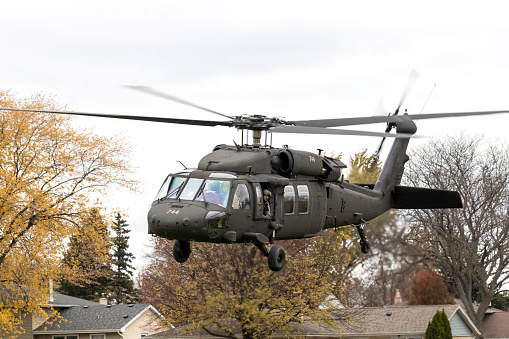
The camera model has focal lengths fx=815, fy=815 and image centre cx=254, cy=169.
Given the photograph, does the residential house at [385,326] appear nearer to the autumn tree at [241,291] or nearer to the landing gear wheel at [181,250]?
the autumn tree at [241,291]

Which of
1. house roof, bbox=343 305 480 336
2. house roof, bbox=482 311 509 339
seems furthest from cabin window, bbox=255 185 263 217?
house roof, bbox=482 311 509 339

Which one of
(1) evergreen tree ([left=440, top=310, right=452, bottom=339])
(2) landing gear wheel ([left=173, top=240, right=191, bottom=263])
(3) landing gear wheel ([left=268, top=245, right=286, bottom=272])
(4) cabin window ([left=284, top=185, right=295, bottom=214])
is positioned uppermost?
(1) evergreen tree ([left=440, top=310, right=452, bottom=339])

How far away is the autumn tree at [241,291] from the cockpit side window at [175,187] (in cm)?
1804

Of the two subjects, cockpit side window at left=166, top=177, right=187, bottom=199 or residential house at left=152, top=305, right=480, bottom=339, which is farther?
residential house at left=152, top=305, right=480, bottom=339

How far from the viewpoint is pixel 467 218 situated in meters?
50.7

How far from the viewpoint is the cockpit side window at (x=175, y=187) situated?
59.8 feet

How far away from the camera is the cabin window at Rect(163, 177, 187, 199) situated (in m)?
18.2

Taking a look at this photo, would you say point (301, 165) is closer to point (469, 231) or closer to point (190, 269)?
point (190, 269)

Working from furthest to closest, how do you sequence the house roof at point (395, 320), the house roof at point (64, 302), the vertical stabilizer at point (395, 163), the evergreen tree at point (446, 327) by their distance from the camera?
the house roof at point (64, 302), the house roof at point (395, 320), the evergreen tree at point (446, 327), the vertical stabilizer at point (395, 163)

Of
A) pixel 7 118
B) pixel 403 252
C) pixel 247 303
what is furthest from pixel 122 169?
pixel 403 252

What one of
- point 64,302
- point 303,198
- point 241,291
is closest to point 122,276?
point 64,302

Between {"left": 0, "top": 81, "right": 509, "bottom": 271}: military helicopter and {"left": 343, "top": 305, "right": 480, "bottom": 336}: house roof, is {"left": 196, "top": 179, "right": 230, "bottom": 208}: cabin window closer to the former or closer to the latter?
{"left": 0, "top": 81, "right": 509, "bottom": 271}: military helicopter

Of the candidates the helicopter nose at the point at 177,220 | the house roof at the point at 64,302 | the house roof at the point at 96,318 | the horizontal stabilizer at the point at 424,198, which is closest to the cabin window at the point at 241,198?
the helicopter nose at the point at 177,220

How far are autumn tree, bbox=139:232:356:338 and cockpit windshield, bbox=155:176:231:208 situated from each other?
1811cm
